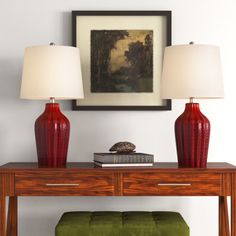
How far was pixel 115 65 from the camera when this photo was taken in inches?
107

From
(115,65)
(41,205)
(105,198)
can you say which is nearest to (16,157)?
(41,205)

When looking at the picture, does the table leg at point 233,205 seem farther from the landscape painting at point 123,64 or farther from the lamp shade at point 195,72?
the landscape painting at point 123,64

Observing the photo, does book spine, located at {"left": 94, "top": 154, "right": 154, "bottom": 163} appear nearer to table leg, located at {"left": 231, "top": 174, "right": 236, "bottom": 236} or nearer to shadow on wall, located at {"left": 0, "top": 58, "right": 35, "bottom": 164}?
table leg, located at {"left": 231, "top": 174, "right": 236, "bottom": 236}

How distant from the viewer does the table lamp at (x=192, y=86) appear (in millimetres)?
2355

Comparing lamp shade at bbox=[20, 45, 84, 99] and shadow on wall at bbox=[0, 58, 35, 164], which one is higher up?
lamp shade at bbox=[20, 45, 84, 99]

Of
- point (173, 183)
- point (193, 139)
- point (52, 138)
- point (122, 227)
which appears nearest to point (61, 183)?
point (52, 138)

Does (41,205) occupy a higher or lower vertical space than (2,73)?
lower

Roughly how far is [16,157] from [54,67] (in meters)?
0.59

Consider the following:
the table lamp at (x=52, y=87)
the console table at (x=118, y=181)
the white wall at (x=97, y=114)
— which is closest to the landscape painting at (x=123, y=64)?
the white wall at (x=97, y=114)

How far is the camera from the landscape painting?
2.72 metres

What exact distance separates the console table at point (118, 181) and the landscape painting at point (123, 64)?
20.9 inches

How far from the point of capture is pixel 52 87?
7.81 feet

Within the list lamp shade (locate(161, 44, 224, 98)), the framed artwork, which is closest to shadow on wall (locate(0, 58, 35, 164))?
the framed artwork

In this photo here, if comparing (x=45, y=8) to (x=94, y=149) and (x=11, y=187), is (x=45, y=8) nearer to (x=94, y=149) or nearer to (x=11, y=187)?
(x=94, y=149)
